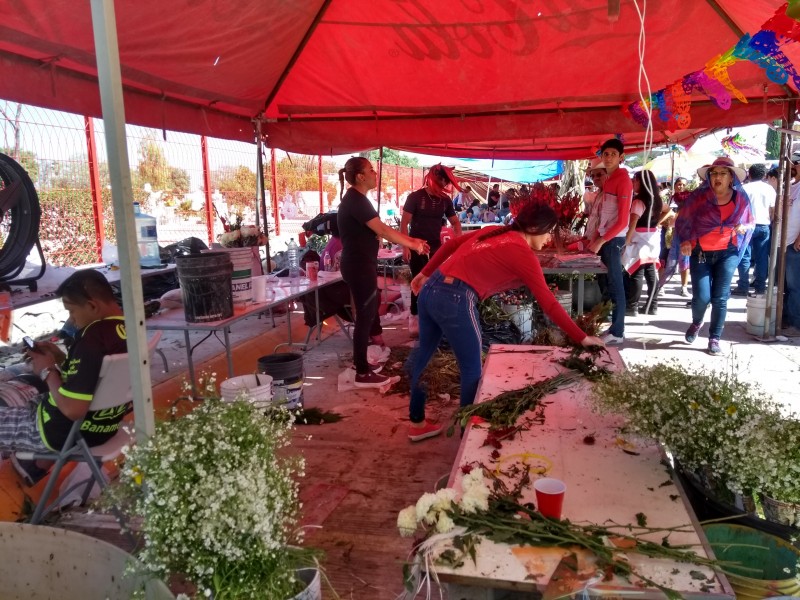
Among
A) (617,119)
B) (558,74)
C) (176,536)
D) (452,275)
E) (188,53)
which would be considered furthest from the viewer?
(617,119)

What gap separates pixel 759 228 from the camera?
872 cm

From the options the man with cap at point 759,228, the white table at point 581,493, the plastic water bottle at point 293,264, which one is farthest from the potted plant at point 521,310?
the man with cap at point 759,228

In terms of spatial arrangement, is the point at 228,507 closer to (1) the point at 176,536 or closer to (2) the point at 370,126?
(1) the point at 176,536

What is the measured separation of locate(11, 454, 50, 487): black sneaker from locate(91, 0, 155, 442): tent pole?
6.30 feet

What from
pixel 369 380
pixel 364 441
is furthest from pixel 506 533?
pixel 369 380

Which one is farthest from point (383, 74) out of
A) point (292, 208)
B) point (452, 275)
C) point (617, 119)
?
point (292, 208)

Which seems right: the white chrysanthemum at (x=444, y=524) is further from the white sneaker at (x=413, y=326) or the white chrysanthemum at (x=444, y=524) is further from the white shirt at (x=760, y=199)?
the white shirt at (x=760, y=199)

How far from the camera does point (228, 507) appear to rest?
141cm

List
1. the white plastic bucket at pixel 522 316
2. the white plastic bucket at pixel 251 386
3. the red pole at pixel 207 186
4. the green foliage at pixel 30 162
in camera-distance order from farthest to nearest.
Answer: the red pole at pixel 207 186 < the green foliage at pixel 30 162 < the white plastic bucket at pixel 522 316 < the white plastic bucket at pixel 251 386

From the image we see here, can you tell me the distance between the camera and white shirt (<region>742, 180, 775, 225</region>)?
838 cm

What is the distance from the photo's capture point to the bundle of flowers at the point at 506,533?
4.75 feet

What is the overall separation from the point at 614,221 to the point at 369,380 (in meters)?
3.06

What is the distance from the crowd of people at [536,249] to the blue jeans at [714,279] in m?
0.01

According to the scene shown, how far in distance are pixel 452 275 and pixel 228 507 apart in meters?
2.17
